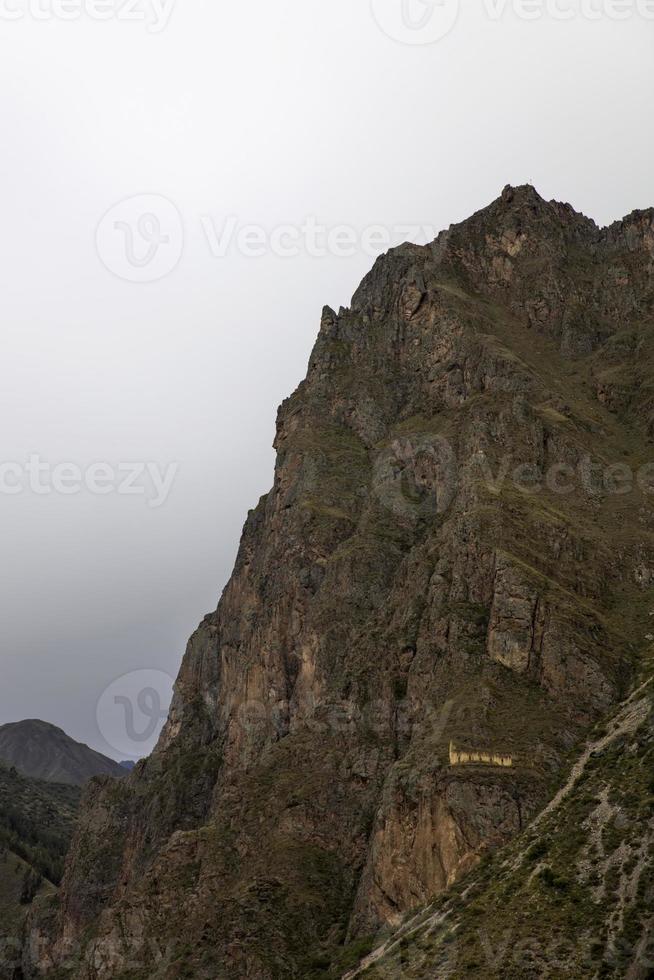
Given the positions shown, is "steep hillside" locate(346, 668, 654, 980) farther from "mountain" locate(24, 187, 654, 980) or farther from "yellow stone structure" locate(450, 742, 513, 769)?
"yellow stone structure" locate(450, 742, 513, 769)

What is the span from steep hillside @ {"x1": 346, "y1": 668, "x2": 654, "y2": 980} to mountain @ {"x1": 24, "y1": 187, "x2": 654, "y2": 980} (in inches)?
51.7

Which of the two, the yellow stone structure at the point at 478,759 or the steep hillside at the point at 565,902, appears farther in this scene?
the yellow stone structure at the point at 478,759

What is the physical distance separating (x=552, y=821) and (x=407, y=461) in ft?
283

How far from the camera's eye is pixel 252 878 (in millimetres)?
106500

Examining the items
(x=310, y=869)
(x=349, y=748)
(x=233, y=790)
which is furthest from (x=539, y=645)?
(x=233, y=790)

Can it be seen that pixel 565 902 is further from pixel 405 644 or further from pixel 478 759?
pixel 405 644

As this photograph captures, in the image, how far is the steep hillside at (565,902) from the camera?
63219 mm

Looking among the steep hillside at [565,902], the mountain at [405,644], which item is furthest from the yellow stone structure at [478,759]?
the steep hillside at [565,902]

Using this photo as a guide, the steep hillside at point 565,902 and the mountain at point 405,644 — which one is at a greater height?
the mountain at point 405,644

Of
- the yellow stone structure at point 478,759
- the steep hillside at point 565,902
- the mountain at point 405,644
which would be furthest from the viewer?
the mountain at point 405,644

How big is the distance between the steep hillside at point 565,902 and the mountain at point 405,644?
131 cm

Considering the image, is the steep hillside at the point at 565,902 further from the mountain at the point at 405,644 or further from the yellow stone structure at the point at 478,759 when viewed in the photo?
the yellow stone structure at the point at 478,759

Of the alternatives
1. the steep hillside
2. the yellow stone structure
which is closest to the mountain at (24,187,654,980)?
the yellow stone structure

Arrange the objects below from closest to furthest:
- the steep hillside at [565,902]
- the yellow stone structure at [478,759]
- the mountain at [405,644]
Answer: the steep hillside at [565,902] → the yellow stone structure at [478,759] → the mountain at [405,644]
